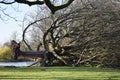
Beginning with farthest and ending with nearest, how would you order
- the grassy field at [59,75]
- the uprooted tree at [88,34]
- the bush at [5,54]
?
the bush at [5,54]
the uprooted tree at [88,34]
the grassy field at [59,75]

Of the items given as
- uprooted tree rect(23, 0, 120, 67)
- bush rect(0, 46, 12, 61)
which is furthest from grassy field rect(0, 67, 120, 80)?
bush rect(0, 46, 12, 61)

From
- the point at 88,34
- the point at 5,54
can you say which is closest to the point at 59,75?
the point at 88,34

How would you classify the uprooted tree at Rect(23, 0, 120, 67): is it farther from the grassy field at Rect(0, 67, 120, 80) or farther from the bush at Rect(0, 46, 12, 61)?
the bush at Rect(0, 46, 12, 61)

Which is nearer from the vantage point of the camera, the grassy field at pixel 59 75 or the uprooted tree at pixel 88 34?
the grassy field at pixel 59 75

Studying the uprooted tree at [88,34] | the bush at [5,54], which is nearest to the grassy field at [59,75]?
the uprooted tree at [88,34]

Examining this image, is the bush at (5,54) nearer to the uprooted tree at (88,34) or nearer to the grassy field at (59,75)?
the uprooted tree at (88,34)

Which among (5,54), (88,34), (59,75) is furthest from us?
(5,54)

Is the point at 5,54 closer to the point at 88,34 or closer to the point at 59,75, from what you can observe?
the point at 88,34

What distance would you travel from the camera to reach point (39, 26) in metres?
23.0

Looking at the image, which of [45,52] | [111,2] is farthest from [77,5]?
[45,52]

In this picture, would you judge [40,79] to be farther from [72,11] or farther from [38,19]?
[38,19]

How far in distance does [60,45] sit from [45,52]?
3.65ft

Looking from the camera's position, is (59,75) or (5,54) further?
(5,54)

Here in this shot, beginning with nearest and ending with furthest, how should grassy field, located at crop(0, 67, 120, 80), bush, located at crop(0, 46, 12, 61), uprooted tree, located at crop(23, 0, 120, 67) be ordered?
grassy field, located at crop(0, 67, 120, 80), uprooted tree, located at crop(23, 0, 120, 67), bush, located at crop(0, 46, 12, 61)
